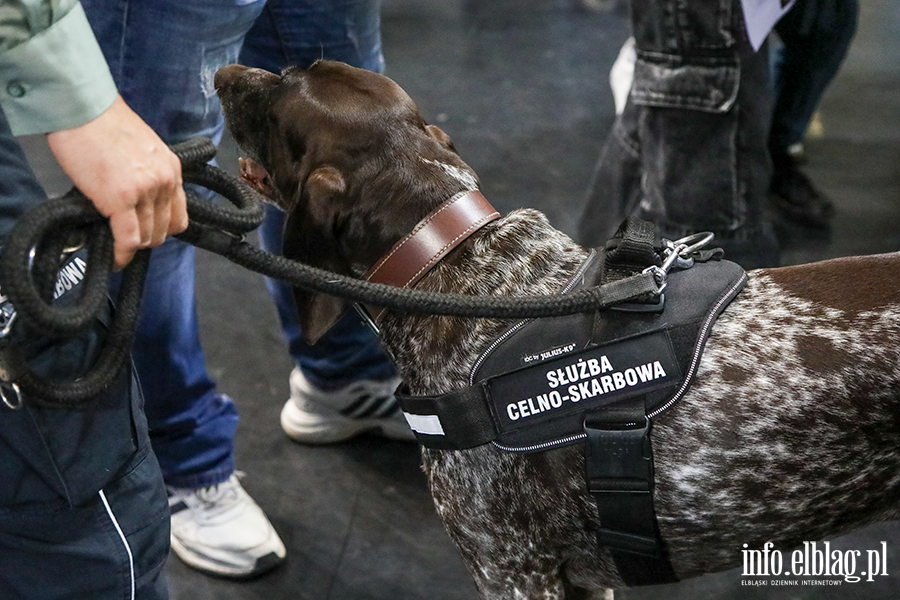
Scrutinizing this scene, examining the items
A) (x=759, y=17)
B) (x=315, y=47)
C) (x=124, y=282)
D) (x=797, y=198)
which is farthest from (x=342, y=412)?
(x=797, y=198)

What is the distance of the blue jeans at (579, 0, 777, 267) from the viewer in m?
2.23

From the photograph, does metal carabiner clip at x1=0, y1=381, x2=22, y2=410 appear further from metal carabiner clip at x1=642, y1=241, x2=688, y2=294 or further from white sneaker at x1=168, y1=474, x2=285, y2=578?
white sneaker at x1=168, y1=474, x2=285, y2=578

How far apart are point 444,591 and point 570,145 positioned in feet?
8.54

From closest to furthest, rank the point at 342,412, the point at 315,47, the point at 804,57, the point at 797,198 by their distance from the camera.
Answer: the point at 315,47 → the point at 342,412 → the point at 804,57 → the point at 797,198

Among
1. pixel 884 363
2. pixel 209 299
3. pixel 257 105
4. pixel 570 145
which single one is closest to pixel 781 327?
pixel 884 363

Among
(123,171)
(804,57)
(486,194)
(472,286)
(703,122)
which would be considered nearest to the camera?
(123,171)

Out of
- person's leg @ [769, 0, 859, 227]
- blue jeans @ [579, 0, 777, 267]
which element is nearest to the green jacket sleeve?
blue jeans @ [579, 0, 777, 267]

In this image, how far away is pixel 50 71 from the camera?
39.6 inches

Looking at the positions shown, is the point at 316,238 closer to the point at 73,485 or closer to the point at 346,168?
the point at 346,168

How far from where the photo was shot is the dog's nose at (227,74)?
1667 mm

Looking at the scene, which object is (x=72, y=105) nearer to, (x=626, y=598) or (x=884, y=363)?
(x=884, y=363)

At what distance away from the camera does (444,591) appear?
2084 millimetres

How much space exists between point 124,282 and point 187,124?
0.65 meters

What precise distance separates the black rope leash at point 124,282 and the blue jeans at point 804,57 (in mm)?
Answer: 2206
